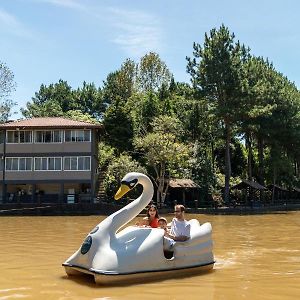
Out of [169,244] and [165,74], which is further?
[165,74]

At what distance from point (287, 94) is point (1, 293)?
5352 cm

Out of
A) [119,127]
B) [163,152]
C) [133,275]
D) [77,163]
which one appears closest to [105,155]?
[119,127]

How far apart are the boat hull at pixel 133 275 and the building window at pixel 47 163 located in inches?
1552

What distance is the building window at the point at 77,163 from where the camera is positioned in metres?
48.9

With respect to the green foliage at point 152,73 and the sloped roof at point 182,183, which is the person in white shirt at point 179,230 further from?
the green foliage at point 152,73

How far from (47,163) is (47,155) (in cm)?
77

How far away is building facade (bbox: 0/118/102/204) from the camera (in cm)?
4888

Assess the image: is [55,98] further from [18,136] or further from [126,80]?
[18,136]

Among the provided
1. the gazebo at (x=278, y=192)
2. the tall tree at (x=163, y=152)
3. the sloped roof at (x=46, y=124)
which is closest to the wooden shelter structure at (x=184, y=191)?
the tall tree at (x=163, y=152)

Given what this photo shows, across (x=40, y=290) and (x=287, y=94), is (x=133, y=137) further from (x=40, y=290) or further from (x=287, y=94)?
(x=40, y=290)

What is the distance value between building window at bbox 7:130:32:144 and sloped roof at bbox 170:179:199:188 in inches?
564

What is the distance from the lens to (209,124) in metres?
54.0

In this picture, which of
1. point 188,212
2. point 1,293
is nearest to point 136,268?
point 1,293

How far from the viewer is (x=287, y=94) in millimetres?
58531
